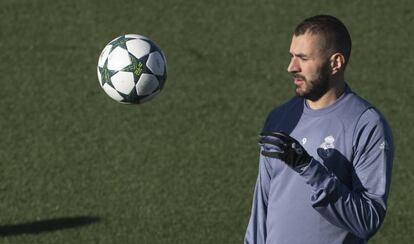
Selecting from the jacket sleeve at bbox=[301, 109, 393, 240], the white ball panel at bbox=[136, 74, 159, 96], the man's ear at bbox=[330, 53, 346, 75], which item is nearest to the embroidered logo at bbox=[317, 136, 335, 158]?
the jacket sleeve at bbox=[301, 109, 393, 240]

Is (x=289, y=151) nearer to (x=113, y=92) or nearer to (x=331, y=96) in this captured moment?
(x=331, y=96)

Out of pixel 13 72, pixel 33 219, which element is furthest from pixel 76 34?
pixel 33 219

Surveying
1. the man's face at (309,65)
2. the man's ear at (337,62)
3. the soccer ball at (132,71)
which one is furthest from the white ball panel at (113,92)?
the man's ear at (337,62)

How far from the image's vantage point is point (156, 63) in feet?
28.0

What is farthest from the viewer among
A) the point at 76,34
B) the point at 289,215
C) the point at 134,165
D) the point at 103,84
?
the point at 76,34

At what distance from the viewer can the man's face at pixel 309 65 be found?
6.07 metres

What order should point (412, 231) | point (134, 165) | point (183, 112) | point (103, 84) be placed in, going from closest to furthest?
point (103, 84), point (412, 231), point (134, 165), point (183, 112)

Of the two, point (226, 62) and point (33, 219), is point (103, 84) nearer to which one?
point (33, 219)

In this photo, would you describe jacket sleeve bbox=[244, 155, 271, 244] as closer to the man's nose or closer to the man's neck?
the man's neck

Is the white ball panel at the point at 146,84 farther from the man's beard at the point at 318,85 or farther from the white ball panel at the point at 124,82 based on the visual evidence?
the man's beard at the point at 318,85

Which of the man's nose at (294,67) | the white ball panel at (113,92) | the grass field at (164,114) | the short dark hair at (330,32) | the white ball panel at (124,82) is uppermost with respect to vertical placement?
the short dark hair at (330,32)

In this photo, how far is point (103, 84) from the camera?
8.59 meters

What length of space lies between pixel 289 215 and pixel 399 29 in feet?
31.7

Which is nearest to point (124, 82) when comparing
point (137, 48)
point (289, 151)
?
point (137, 48)
